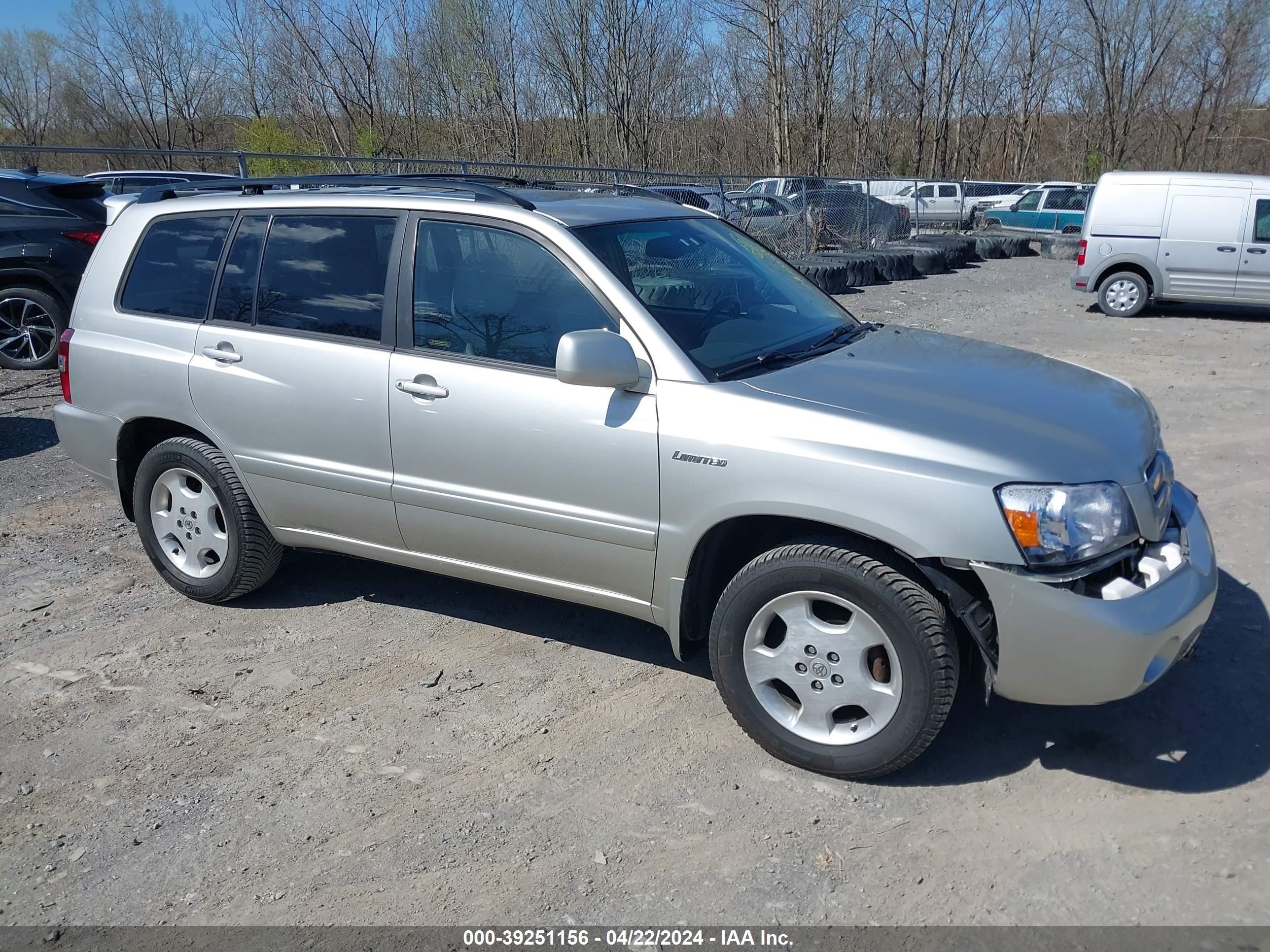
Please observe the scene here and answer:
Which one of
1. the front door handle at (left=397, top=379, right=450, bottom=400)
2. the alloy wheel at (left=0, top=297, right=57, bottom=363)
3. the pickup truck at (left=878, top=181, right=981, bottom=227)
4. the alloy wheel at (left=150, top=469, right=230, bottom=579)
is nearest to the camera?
the front door handle at (left=397, top=379, right=450, bottom=400)

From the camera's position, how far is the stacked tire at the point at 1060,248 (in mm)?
24516

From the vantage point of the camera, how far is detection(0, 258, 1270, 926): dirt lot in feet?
9.58

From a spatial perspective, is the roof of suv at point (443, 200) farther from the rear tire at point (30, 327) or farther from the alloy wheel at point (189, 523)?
the rear tire at point (30, 327)

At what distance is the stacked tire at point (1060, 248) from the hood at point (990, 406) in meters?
22.5

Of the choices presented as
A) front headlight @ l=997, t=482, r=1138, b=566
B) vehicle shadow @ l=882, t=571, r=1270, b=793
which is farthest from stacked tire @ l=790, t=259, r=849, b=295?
front headlight @ l=997, t=482, r=1138, b=566

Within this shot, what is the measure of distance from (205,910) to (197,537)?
2327mm

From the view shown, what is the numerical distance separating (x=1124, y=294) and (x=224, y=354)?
44.7 ft

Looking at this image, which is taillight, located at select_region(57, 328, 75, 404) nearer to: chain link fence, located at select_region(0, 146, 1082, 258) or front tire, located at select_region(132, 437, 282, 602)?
front tire, located at select_region(132, 437, 282, 602)

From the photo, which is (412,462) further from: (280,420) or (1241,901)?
(1241,901)

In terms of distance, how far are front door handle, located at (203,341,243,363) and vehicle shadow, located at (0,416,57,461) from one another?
3852 mm

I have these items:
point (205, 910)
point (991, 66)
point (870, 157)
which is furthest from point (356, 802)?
point (991, 66)

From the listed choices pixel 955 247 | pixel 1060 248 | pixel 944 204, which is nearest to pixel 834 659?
pixel 955 247

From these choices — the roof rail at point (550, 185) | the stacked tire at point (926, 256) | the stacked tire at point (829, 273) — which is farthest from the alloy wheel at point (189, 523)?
the stacked tire at point (926, 256)

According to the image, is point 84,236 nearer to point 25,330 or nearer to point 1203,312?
point 25,330
